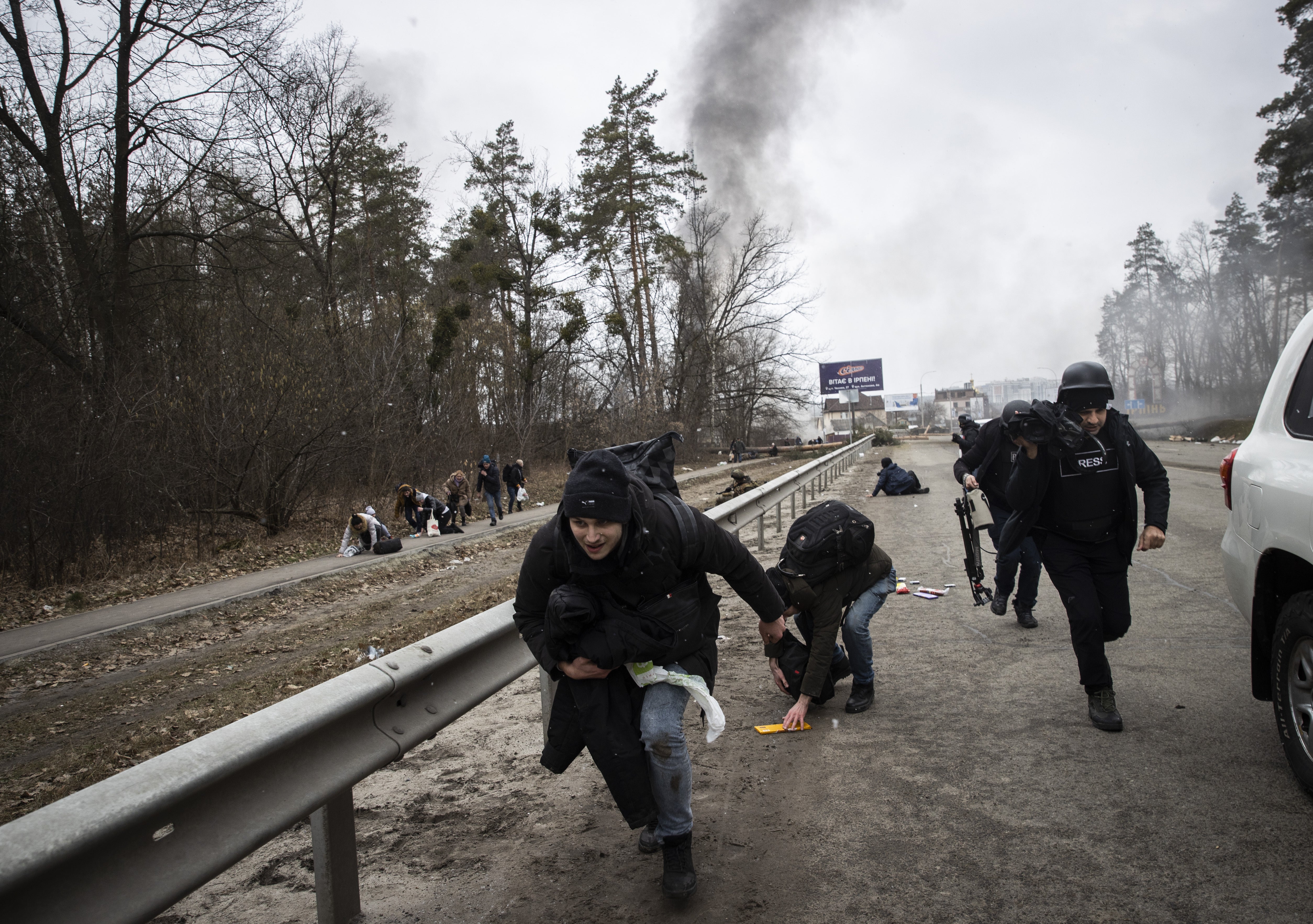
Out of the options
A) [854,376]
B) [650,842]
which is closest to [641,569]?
[650,842]

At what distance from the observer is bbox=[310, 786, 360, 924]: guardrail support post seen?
8.64 ft

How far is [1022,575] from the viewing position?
6.68 m

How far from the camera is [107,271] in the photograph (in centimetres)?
1700

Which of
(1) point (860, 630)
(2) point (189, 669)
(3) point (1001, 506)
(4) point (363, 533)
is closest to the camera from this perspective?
(1) point (860, 630)

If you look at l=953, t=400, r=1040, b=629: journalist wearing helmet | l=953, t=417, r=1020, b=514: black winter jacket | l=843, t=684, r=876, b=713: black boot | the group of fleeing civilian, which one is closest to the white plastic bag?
l=843, t=684, r=876, b=713: black boot

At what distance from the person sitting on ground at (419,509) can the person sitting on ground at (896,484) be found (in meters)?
9.30

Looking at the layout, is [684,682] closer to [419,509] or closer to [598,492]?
[598,492]

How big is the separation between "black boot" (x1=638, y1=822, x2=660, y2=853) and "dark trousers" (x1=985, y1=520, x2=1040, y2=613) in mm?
4042

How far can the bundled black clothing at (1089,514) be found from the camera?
457 cm

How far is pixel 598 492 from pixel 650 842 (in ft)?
4.71

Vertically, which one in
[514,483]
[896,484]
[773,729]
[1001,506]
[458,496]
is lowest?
[896,484]

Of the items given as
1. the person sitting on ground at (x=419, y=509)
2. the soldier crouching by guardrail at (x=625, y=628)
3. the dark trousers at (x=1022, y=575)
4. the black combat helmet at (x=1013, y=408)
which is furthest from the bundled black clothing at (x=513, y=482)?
the soldier crouching by guardrail at (x=625, y=628)

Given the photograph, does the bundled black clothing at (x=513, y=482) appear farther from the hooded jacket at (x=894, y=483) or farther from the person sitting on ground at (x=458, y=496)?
the hooded jacket at (x=894, y=483)

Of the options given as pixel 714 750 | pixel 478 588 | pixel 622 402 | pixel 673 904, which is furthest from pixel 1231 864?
pixel 622 402
